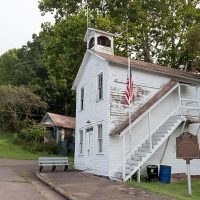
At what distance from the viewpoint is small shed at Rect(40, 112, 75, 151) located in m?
46.8

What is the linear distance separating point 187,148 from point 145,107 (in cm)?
615

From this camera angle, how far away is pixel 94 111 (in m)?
23.0

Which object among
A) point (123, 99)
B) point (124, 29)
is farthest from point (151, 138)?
point (124, 29)

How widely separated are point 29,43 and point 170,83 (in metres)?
54.6

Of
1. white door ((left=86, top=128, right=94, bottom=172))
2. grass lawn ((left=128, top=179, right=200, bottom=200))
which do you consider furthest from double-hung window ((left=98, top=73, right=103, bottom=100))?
grass lawn ((left=128, top=179, right=200, bottom=200))

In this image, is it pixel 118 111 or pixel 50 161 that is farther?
pixel 50 161

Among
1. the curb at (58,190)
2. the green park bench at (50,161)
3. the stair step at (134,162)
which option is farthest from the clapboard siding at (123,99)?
the green park bench at (50,161)

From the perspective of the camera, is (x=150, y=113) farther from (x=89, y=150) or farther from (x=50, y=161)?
(x=50, y=161)

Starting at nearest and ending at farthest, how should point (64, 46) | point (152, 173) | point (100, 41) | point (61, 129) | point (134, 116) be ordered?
point (152, 173) → point (134, 116) → point (100, 41) → point (64, 46) → point (61, 129)

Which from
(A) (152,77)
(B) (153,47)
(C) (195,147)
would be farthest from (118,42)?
(C) (195,147)

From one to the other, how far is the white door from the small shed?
22.1 meters

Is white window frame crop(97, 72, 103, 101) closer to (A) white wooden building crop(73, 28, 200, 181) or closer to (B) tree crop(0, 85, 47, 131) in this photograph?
(A) white wooden building crop(73, 28, 200, 181)

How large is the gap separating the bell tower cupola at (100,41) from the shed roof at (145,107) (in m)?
5.40

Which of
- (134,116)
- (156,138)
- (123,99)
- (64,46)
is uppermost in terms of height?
(64,46)
